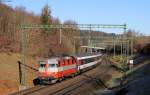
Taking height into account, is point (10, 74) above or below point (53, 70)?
below

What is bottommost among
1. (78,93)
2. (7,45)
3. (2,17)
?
(78,93)

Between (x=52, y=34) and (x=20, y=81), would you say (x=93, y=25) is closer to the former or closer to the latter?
(x=20, y=81)

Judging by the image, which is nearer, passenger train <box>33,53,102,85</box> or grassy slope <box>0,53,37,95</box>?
grassy slope <box>0,53,37,95</box>

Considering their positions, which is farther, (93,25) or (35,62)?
(35,62)

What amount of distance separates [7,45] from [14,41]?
3701 mm

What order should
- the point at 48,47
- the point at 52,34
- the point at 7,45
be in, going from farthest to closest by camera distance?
the point at 52,34, the point at 48,47, the point at 7,45

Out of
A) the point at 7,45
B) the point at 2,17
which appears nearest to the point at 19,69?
the point at 7,45

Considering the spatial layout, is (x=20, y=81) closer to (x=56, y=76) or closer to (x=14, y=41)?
(x=56, y=76)

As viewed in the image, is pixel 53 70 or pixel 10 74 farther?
pixel 53 70

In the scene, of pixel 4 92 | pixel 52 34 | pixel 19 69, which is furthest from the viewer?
pixel 52 34

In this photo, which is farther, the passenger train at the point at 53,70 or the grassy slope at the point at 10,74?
the passenger train at the point at 53,70

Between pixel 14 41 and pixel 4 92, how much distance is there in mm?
25145

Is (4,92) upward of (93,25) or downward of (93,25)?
downward

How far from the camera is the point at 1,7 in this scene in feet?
243
